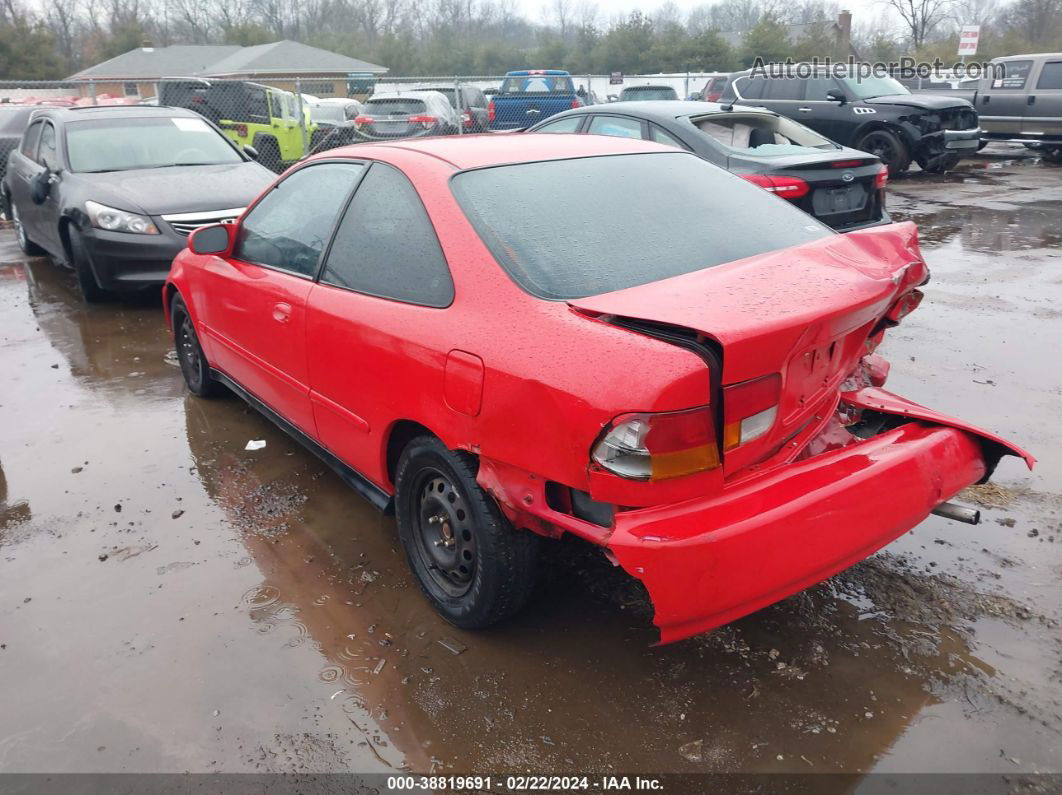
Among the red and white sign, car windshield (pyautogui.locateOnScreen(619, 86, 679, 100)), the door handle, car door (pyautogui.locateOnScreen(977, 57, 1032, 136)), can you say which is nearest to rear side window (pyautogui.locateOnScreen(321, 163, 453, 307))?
the door handle

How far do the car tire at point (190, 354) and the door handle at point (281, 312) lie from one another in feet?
4.90

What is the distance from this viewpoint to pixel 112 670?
280 cm

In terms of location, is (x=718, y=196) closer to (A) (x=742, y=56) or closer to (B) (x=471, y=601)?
(B) (x=471, y=601)

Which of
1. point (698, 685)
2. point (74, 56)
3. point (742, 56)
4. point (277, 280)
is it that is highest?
point (74, 56)

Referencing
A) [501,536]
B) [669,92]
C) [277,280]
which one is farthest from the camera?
[669,92]

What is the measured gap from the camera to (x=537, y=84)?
70.7 feet

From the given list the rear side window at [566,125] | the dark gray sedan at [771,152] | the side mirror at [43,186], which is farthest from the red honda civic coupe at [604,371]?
the side mirror at [43,186]

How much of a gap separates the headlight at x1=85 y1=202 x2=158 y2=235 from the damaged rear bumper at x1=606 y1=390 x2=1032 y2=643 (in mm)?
5969

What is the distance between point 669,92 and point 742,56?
73.9 ft

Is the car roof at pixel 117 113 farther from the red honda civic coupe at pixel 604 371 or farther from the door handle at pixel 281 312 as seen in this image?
the door handle at pixel 281 312

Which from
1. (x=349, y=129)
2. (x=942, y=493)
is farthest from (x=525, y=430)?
(x=349, y=129)

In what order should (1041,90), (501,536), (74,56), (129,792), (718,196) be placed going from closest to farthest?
(129,792) < (501,536) < (718,196) < (1041,90) < (74,56)

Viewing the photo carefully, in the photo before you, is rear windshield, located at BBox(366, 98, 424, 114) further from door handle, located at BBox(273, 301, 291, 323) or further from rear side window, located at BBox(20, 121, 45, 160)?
door handle, located at BBox(273, 301, 291, 323)

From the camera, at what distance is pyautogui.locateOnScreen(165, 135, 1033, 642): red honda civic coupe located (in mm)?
2217
